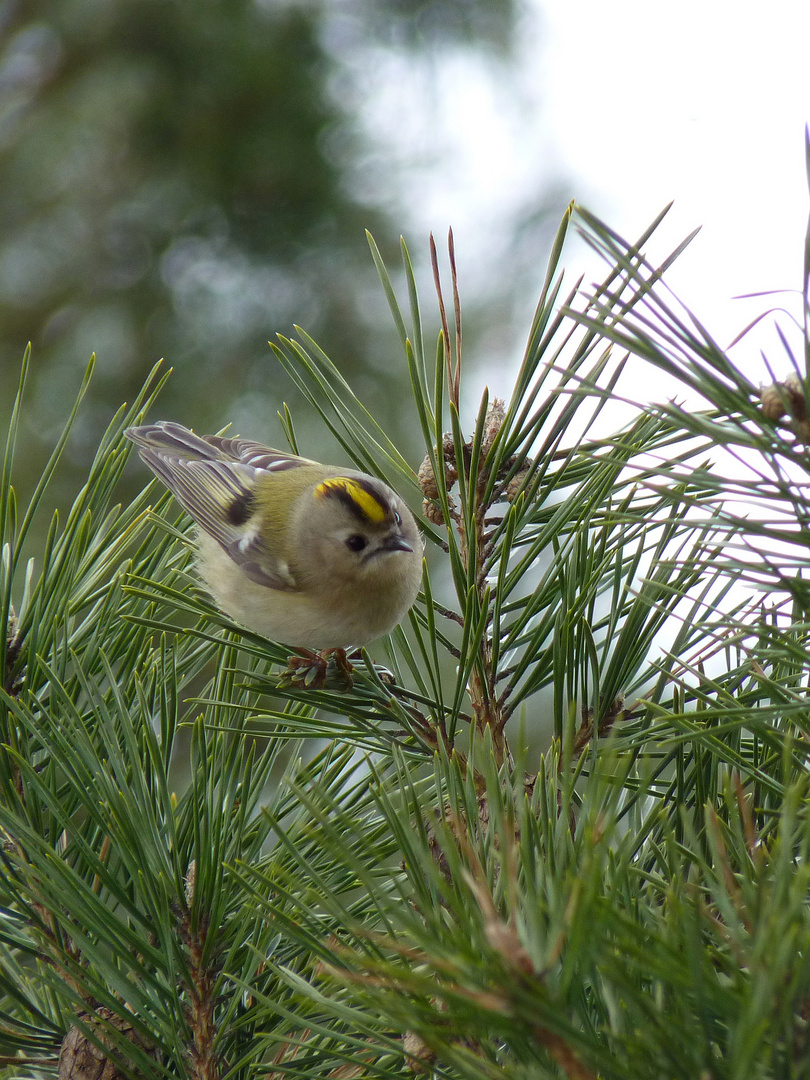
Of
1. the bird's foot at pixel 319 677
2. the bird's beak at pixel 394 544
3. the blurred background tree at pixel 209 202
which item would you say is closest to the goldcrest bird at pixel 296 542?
the bird's beak at pixel 394 544

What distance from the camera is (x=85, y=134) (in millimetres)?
3088

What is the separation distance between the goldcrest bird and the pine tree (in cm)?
34

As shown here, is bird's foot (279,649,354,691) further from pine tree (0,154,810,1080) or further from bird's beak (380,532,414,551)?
bird's beak (380,532,414,551)

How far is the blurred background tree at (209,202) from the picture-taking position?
301 centimetres

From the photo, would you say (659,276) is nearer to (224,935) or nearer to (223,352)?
(224,935)

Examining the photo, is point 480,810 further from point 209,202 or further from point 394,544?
point 209,202

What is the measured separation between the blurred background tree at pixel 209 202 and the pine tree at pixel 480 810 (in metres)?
1.98

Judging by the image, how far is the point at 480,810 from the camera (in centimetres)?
82

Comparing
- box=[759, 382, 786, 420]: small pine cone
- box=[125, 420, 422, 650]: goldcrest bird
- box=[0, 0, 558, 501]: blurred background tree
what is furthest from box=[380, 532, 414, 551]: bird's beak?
box=[0, 0, 558, 501]: blurred background tree

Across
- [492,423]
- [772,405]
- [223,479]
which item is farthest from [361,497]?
[772,405]

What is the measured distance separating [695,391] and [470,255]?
10.2ft

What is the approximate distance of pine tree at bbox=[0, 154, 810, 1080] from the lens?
45cm

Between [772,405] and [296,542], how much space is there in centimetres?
125

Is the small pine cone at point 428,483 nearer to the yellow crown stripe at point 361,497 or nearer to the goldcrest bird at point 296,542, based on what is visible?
the goldcrest bird at point 296,542
